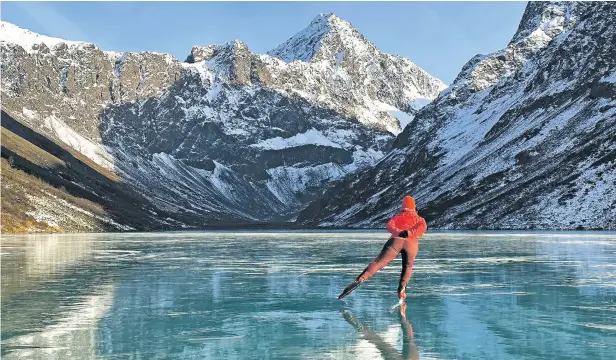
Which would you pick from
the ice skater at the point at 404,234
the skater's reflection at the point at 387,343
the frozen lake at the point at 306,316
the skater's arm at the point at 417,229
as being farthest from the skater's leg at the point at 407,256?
the skater's reflection at the point at 387,343

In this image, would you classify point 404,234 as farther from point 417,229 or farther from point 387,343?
point 387,343

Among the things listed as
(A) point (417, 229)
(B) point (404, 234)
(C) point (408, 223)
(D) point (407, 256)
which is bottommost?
(D) point (407, 256)

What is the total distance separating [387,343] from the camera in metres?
16.2

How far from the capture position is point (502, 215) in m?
160

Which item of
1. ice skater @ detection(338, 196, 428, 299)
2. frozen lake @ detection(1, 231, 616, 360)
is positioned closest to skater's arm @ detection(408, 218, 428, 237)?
ice skater @ detection(338, 196, 428, 299)

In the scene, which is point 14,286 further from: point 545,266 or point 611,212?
point 611,212

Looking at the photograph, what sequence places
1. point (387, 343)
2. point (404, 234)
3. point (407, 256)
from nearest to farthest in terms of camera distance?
point (387, 343), point (404, 234), point (407, 256)

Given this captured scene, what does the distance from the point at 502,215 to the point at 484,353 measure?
499 ft

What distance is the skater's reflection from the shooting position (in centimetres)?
1488

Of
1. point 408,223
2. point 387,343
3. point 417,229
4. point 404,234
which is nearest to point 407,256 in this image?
point 404,234

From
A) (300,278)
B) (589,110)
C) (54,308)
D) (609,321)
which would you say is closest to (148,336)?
(54,308)

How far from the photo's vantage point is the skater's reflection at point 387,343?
14.9 metres

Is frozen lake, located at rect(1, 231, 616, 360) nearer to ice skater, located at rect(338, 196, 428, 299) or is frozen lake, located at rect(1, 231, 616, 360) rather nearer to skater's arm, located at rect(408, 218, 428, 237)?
ice skater, located at rect(338, 196, 428, 299)

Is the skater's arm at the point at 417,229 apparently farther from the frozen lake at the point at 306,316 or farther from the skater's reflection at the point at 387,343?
the skater's reflection at the point at 387,343
